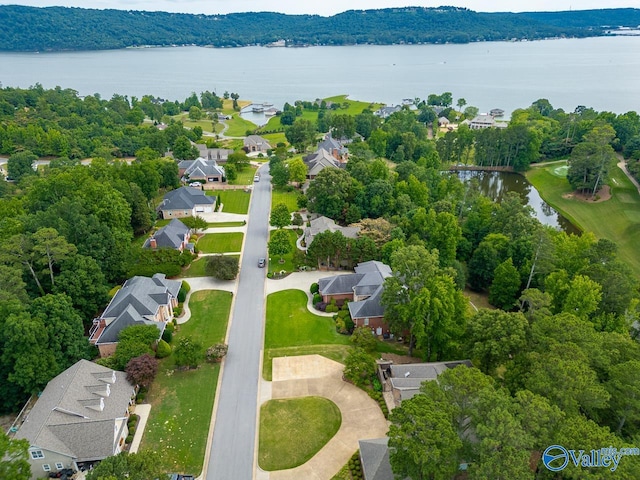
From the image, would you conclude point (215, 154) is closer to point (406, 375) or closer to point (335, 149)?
point (335, 149)

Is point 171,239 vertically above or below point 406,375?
above

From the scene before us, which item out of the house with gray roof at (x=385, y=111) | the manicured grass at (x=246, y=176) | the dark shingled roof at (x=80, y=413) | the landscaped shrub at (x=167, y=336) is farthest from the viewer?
the house with gray roof at (x=385, y=111)

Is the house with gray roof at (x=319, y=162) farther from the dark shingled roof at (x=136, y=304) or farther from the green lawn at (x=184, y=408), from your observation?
the green lawn at (x=184, y=408)

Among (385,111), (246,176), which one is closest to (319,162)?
(246,176)

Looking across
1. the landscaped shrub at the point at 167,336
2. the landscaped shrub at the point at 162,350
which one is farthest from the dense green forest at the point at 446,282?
the landscaped shrub at the point at 167,336

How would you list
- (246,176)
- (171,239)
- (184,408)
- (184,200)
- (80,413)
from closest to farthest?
(80,413) → (184,408) → (171,239) → (184,200) → (246,176)

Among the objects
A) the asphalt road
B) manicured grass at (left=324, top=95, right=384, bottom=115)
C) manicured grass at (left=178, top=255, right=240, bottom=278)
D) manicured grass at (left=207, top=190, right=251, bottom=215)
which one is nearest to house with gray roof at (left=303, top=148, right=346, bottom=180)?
manicured grass at (left=207, top=190, right=251, bottom=215)

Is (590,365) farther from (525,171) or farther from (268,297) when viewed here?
(525,171)

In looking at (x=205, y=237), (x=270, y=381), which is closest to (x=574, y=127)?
(x=205, y=237)
